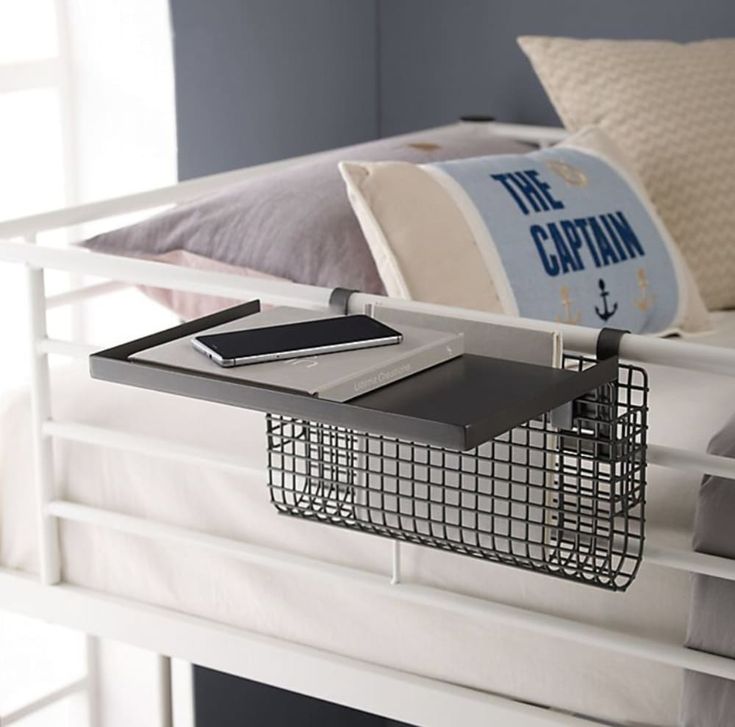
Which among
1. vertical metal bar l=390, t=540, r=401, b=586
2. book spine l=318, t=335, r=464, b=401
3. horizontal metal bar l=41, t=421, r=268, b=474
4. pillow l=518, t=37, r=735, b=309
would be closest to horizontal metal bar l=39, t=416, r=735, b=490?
horizontal metal bar l=41, t=421, r=268, b=474

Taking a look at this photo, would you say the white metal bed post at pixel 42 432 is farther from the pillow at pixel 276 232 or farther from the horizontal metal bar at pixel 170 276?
the pillow at pixel 276 232

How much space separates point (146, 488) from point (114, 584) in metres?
0.13

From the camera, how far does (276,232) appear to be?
1850 mm

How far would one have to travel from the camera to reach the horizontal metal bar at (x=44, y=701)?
88.4 inches

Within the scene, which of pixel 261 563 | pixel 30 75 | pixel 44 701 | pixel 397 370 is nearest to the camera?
pixel 397 370

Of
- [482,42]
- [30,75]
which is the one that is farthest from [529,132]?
[30,75]

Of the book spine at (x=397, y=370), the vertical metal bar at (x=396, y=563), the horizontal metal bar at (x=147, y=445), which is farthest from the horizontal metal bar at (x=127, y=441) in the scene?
the book spine at (x=397, y=370)

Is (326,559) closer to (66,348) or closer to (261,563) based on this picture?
(261,563)

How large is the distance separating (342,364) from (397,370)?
0.14ft

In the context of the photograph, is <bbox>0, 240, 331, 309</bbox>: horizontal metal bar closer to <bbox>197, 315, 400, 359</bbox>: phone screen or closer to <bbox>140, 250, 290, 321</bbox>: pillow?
<bbox>197, 315, 400, 359</bbox>: phone screen

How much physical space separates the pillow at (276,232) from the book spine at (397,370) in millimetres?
494

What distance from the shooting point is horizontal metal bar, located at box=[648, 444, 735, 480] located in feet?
4.15

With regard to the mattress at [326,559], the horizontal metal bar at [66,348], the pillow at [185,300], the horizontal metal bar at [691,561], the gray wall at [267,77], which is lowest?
the mattress at [326,559]

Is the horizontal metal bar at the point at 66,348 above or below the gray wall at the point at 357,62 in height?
below
